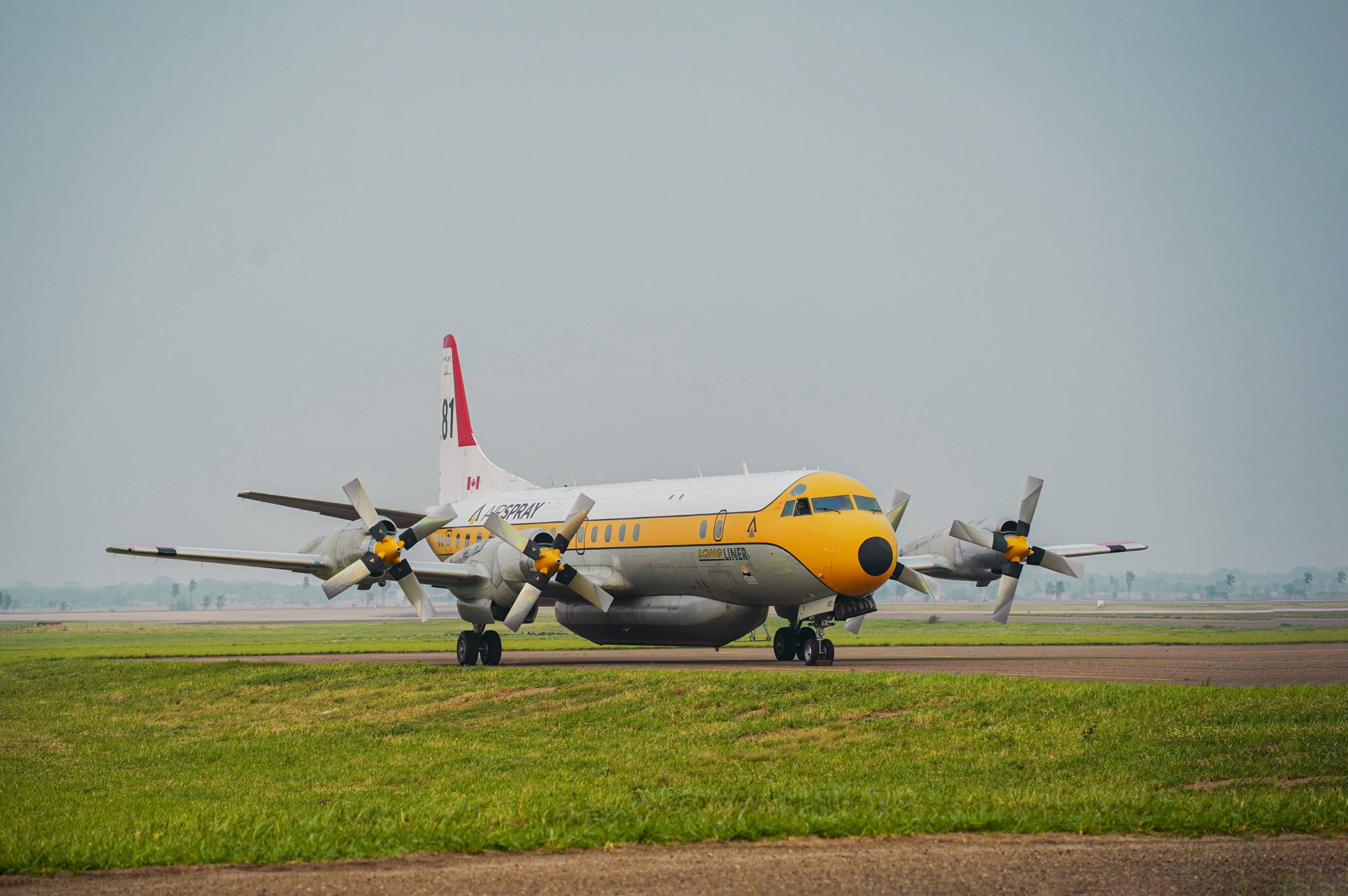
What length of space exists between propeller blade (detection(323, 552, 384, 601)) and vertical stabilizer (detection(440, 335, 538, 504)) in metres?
12.3

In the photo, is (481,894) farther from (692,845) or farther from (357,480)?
(357,480)

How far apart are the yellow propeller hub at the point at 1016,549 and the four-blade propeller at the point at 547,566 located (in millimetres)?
10627

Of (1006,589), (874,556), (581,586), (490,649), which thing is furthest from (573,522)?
(1006,589)

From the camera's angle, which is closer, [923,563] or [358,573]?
[358,573]

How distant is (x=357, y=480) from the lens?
32469mm

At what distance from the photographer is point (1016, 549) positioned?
33031 millimetres

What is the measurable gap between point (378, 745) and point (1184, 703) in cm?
1367

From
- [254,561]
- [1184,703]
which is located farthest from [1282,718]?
[254,561]

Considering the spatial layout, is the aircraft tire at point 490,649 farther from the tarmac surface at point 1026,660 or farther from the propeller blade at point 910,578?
the propeller blade at point 910,578

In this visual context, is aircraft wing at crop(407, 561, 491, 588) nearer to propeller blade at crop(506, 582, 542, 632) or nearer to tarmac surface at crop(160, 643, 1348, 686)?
propeller blade at crop(506, 582, 542, 632)

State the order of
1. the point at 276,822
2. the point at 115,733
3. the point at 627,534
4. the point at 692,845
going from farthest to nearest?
the point at 627,534
the point at 115,733
the point at 276,822
the point at 692,845

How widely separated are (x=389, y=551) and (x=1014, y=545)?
53.3ft

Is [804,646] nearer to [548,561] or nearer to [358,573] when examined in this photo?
[548,561]

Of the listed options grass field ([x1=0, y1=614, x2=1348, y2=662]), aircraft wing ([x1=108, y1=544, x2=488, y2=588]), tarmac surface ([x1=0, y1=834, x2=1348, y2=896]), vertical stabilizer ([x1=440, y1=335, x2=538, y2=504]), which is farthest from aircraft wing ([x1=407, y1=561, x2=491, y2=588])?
tarmac surface ([x1=0, y1=834, x2=1348, y2=896])
